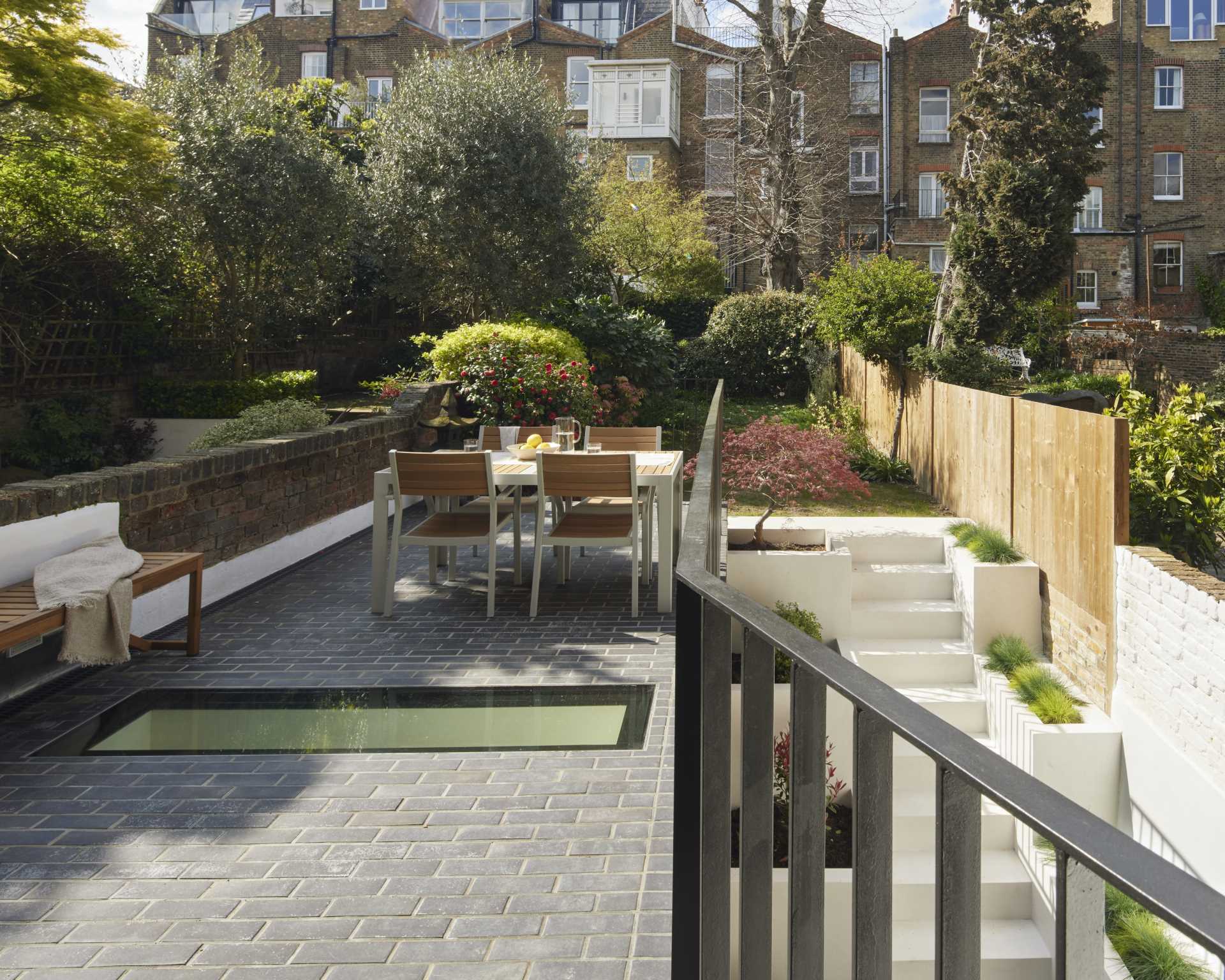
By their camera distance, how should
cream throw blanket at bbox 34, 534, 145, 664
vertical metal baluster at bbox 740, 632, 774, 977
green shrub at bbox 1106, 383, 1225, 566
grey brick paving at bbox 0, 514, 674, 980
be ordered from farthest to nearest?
green shrub at bbox 1106, 383, 1225, 566 → cream throw blanket at bbox 34, 534, 145, 664 → grey brick paving at bbox 0, 514, 674, 980 → vertical metal baluster at bbox 740, 632, 774, 977

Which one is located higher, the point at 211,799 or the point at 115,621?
the point at 115,621

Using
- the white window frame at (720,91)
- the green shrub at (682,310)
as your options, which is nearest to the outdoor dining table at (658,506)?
the green shrub at (682,310)

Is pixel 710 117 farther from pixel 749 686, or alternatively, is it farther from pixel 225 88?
pixel 749 686

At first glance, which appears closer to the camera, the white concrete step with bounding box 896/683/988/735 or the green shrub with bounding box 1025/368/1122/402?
the white concrete step with bounding box 896/683/988/735

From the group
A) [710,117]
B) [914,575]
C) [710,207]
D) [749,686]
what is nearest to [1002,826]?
[914,575]

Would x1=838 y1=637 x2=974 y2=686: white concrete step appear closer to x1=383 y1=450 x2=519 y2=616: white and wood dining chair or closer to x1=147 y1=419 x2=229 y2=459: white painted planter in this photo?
x1=383 y1=450 x2=519 y2=616: white and wood dining chair

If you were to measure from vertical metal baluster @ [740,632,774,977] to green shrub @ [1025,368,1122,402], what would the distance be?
16995 mm

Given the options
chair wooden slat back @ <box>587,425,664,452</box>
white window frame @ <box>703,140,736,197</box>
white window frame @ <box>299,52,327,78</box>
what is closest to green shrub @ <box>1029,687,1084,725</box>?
chair wooden slat back @ <box>587,425,664,452</box>

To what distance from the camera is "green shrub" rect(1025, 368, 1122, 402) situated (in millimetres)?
17656

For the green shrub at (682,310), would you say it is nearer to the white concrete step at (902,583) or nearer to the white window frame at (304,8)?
the white window frame at (304,8)

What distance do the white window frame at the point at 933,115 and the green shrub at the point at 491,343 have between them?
2328 cm

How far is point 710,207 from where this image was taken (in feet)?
108

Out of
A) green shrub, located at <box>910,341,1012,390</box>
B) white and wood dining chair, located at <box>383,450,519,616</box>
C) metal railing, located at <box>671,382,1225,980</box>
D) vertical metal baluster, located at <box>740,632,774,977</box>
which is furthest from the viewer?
green shrub, located at <box>910,341,1012,390</box>

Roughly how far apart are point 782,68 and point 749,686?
85.3ft
